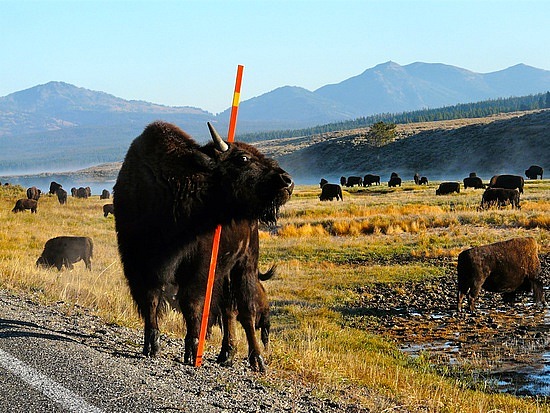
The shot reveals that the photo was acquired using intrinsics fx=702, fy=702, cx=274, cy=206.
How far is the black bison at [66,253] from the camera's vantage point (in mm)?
17547

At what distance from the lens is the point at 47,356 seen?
19.5 ft

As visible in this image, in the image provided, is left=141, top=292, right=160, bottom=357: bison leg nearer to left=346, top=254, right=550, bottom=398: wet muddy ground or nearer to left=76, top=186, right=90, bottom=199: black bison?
left=346, top=254, right=550, bottom=398: wet muddy ground

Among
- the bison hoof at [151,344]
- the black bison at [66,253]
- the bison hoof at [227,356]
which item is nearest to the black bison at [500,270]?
the bison hoof at [227,356]

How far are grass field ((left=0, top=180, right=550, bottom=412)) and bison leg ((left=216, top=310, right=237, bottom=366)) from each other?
47 cm

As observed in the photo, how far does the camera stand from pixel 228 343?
6906 mm

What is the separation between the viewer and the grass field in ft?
24.6

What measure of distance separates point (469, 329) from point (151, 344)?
8479 millimetres

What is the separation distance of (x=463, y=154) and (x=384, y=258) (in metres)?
99.9

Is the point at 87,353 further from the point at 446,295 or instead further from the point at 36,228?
the point at 36,228

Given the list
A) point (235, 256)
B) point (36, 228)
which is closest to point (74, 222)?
point (36, 228)

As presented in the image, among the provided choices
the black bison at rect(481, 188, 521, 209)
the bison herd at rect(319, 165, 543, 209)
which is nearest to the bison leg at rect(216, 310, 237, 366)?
the bison herd at rect(319, 165, 543, 209)

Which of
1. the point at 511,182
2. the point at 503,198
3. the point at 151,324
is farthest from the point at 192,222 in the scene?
the point at 511,182

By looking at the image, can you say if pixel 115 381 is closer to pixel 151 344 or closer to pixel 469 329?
A: pixel 151 344

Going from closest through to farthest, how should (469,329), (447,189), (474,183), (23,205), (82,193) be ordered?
(469,329)
(23,205)
(447,189)
(474,183)
(82,193)
